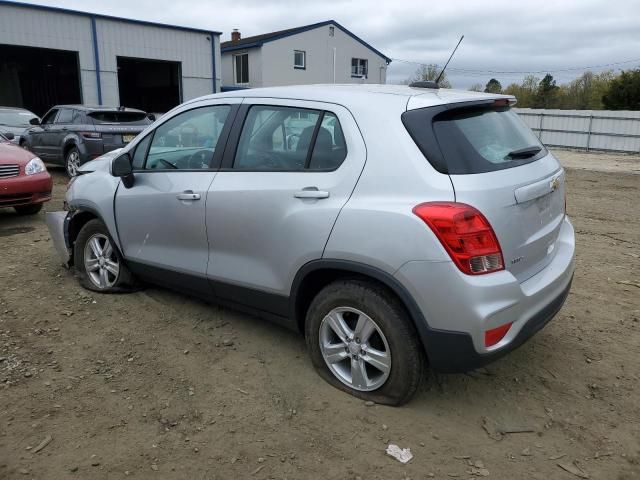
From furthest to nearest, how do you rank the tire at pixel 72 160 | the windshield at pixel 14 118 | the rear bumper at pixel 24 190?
1. the windshield at pixel 14 118
2. the tire at pixel 72 160
3. the rear bumper at pixel 24 190

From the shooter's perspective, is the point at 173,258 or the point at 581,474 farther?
the point at 173,258

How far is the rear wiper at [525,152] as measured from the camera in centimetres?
298

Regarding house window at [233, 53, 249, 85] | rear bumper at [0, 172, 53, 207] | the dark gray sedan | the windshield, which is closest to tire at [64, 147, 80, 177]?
the dark gray sedan

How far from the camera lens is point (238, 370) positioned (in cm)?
343

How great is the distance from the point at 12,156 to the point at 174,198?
15.5 ft

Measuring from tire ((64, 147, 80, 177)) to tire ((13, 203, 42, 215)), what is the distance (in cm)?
343

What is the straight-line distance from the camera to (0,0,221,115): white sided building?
67.8ft

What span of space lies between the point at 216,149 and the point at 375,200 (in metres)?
1.36

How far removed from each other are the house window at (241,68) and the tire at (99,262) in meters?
32.0

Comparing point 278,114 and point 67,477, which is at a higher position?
point 278,114

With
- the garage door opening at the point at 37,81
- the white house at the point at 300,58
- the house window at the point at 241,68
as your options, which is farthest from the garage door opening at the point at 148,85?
the house window at the point at 241,68

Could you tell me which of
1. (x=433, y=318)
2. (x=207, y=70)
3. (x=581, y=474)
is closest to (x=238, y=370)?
(x=433, y=318)

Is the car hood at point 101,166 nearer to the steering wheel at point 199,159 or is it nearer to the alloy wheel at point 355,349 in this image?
the steering wheel at point 199,159

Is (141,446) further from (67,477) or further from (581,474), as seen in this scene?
(581,474)
